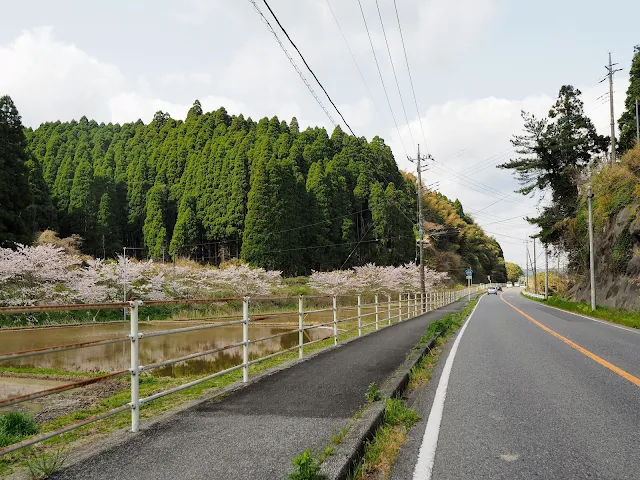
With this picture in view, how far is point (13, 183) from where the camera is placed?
3384 cm

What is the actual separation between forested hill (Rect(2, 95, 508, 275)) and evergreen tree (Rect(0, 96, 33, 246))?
980 centimetres

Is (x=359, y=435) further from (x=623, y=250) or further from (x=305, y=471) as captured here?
(x=623, y=250)

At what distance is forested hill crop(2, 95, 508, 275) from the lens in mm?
48875

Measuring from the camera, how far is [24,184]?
1361 inches

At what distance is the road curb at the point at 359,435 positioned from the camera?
3.14 metres

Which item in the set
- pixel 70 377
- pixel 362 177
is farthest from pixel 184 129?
pixel 70 377

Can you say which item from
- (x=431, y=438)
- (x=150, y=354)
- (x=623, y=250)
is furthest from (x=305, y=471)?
(x=623, y=250)

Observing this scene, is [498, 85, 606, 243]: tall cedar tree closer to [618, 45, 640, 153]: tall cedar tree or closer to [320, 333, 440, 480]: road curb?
[618, 45, 640, 153]: tall cedar tree

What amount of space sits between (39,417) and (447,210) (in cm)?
8848

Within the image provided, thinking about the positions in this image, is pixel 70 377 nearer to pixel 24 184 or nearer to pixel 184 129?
pixel 24 184

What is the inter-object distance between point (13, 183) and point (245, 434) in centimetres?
3772

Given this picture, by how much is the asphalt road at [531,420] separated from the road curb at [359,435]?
12.5 inches

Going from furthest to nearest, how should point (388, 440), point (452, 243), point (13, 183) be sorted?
point (452, 243), point (13, 183), point (388, 440)

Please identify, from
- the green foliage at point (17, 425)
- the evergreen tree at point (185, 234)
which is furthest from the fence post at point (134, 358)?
the evergreen tree at point (185, 234)
